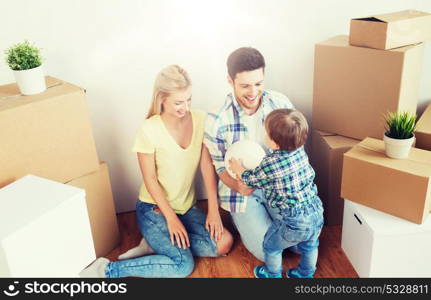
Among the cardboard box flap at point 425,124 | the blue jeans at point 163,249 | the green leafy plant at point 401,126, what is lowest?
the blue jeans at point 163,249

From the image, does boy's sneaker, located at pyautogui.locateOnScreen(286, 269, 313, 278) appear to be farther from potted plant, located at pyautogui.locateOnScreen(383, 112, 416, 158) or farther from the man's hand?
potted plant, located at pyautogui.locateOnScreen(383, 112, 416, 158)

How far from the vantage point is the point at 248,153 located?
1547 mm

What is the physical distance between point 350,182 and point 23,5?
1.33m

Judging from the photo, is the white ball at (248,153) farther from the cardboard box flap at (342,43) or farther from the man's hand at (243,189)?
the cardboard box flap at (342,43)

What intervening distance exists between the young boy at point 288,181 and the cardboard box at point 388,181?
189mm

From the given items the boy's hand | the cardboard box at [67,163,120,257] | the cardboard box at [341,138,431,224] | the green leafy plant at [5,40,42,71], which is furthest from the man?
the green leafy plant at [5,40,42,71]

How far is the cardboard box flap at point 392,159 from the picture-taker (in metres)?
1.44

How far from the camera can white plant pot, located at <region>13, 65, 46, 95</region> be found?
1485 millimetres

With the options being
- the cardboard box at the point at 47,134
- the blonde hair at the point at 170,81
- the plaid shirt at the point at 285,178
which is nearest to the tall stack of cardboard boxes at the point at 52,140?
the cardboard box at the point at 47,134

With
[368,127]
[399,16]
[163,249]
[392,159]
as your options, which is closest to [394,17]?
[399,16]

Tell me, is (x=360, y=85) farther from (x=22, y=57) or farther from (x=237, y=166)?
(x=22, y=57)

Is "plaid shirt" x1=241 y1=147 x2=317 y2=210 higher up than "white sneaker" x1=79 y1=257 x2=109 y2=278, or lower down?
higher up

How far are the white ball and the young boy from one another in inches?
0.9

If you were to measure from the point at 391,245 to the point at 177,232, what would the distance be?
0.75 meters
